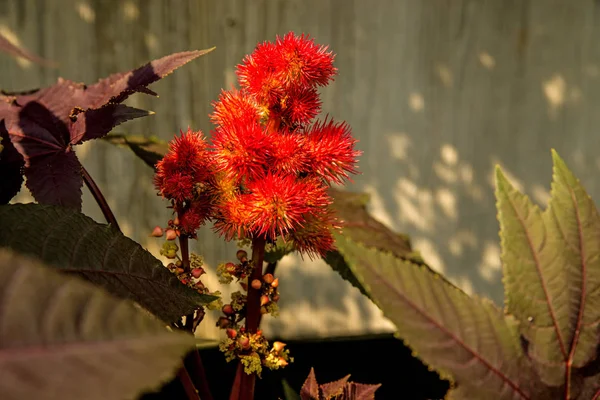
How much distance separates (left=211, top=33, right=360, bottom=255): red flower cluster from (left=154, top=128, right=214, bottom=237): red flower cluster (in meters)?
0.01

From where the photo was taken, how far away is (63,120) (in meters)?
0.55

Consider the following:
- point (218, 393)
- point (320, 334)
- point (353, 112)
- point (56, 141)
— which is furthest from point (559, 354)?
point (320, 334)

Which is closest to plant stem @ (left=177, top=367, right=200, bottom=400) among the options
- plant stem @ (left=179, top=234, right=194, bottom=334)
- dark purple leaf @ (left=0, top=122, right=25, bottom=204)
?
plant stem @ (left=179, top=234, right=194, bottom=334)

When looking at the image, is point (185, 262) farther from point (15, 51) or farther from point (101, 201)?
point (15, 51)

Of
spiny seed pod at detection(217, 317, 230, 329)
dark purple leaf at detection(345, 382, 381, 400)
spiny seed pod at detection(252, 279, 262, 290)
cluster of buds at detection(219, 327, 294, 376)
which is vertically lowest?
dark purple leaf at detection(345, 382, 381, 400)

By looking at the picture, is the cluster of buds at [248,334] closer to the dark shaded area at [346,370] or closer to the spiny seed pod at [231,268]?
the spiny seed pod at [231,268]

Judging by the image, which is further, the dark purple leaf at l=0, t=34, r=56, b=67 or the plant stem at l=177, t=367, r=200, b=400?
the plant stem at l=177, t=367, r=200, b=400

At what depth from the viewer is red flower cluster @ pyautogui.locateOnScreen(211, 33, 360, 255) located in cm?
42

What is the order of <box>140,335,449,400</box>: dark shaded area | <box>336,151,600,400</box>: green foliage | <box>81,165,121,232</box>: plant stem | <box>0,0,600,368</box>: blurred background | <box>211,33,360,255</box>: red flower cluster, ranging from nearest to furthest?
<box>336,151,600,400</box>: green foliage → <box>211,33,360,255</box>: red flower cluster → <box>81,165,121,232</box>: plant stem → <box>140,335,449,400</box>: dark shaded area → <box>0,0,600,368</box>: blurred background

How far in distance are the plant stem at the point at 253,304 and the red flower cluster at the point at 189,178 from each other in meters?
0.06

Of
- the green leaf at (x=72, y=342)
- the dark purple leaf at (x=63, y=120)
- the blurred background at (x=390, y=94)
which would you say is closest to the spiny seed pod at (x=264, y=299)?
the dark purple leaf at (x=63, y=120)

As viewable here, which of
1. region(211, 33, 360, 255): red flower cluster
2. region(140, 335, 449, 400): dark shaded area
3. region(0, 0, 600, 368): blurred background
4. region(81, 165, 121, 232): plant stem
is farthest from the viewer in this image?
region(0, 0, 600, 368): blurred background

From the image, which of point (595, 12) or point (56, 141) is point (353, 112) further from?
point (56, 141)

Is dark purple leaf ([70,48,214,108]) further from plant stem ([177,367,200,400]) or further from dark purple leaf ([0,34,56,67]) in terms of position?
plant stem ([177,367,200,400])
